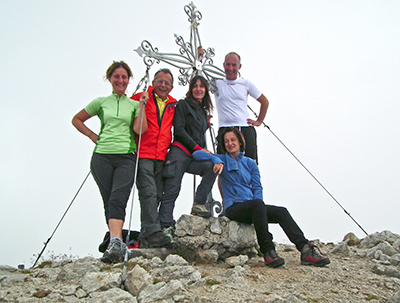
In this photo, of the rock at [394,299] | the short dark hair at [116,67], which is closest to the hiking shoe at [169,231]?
the short dark hair at [116,67]

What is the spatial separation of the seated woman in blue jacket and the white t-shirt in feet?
1.60

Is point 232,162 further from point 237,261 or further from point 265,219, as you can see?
point 237,261

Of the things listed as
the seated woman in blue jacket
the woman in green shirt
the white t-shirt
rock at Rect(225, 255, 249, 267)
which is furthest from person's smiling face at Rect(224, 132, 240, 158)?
rock at Rect(225, 255, 249, 267)

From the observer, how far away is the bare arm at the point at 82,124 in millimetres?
4469

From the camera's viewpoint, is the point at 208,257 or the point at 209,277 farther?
the point at 208,257

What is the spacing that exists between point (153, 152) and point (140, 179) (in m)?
0.41

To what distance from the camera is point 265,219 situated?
13.6 ft

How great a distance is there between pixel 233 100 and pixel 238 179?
1.49 meters

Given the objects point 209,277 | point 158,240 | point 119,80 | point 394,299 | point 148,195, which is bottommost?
point 394,299

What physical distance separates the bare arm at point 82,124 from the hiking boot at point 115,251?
1.42m

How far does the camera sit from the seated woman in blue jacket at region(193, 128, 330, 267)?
4070 millimetres

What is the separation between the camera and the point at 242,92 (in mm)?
5617

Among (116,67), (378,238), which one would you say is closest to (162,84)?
(116,67)

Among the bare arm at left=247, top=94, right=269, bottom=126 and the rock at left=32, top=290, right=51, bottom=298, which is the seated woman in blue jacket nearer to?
the bare arm at left=247, top=94, right=269, bottom=126
